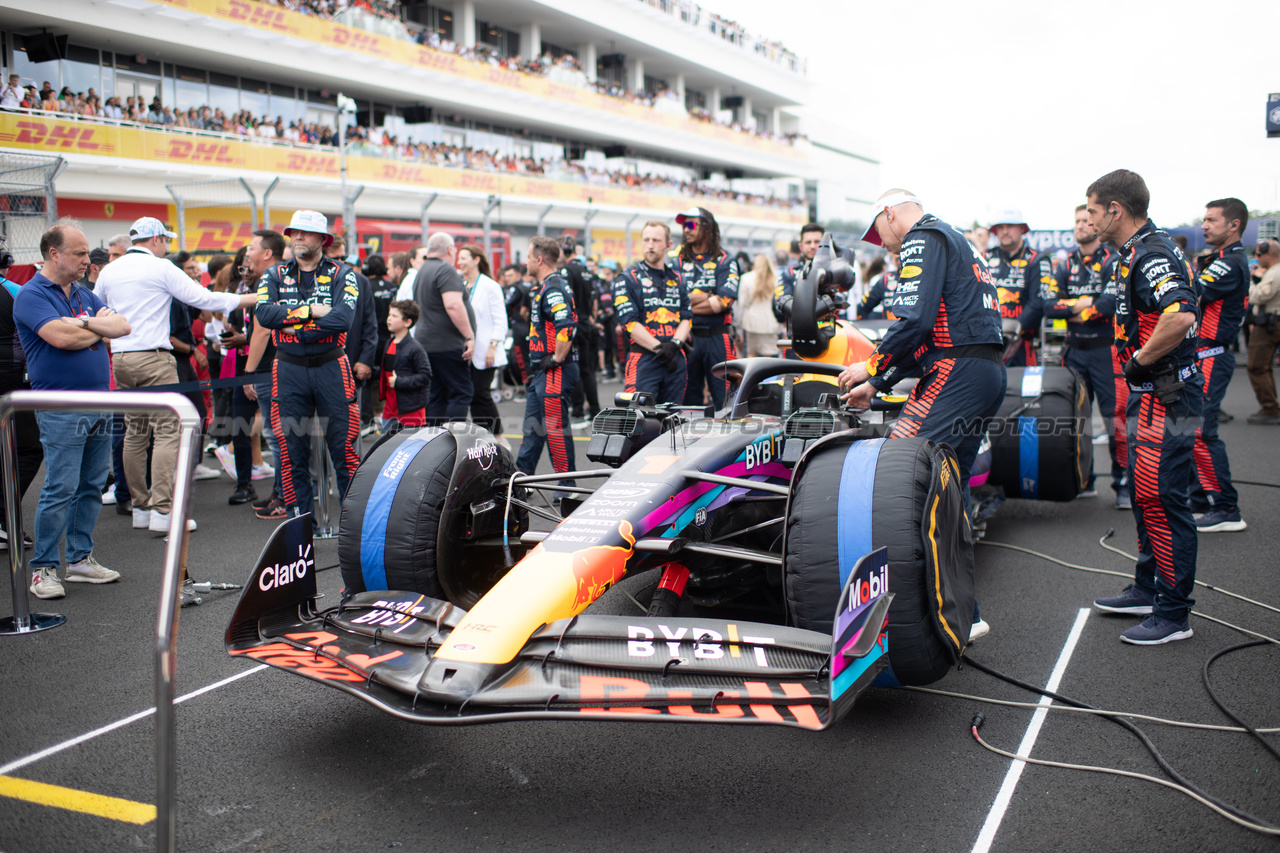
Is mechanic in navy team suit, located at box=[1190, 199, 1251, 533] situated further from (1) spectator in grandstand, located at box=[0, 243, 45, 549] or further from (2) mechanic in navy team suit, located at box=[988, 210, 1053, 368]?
(1) spectator in grandstand, located at box=[0, 243, 45, 549]

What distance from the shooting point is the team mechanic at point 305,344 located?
535 cm

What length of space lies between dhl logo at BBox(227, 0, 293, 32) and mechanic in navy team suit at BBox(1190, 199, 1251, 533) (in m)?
24.1

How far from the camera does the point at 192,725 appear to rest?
3.12m

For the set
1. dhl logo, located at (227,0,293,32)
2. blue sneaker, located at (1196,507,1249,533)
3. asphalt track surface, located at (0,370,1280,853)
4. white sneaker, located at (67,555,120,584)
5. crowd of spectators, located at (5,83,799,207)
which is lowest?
asphalt track surface, located at (0,370,1280,853)

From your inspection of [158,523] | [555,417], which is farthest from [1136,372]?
[158,523]

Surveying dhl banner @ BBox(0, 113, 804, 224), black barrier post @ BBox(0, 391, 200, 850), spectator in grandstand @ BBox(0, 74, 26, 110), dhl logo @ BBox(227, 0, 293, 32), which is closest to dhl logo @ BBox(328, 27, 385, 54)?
dhl logo @ BBox(227, 0, 293, 32)

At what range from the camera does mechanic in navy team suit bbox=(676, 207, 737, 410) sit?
22.4 feet

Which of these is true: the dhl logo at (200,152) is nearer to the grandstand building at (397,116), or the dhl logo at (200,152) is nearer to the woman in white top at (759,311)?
the grandstand building at (397,116)

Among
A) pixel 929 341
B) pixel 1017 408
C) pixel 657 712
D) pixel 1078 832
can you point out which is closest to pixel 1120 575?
pixel 1017 408

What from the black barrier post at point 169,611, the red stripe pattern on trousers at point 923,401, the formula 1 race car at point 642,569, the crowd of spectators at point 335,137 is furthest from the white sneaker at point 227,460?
the crowd of spectators at point 335,137

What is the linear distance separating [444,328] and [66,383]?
2.93 meters

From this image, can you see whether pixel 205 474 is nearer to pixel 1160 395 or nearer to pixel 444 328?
pixel 444 328

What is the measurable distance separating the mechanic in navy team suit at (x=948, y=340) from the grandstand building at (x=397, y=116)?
10.8 m

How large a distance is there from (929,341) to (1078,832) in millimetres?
2044
